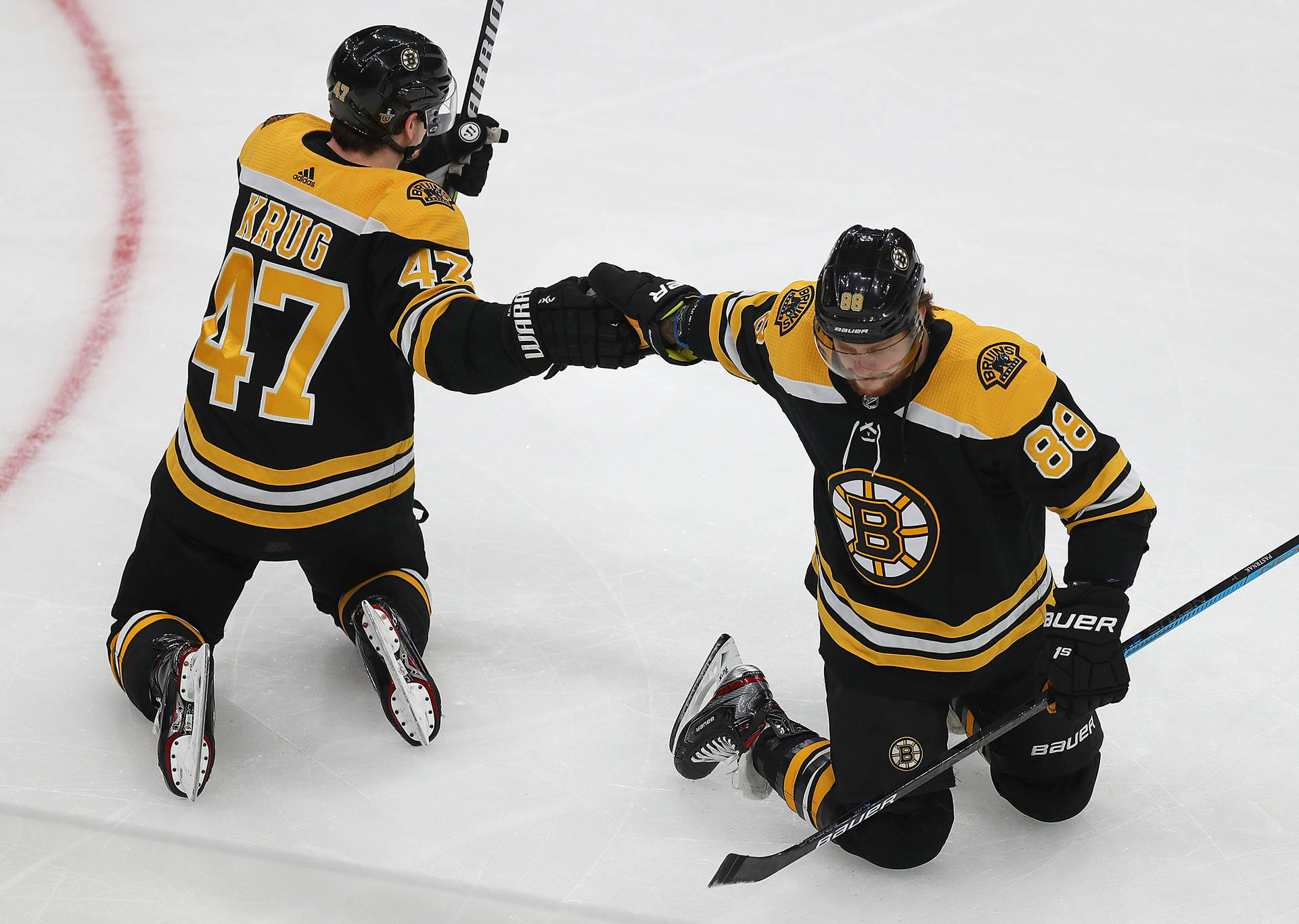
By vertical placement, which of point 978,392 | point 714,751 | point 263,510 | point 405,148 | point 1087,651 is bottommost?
point 714,751

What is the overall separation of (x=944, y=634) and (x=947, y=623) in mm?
25

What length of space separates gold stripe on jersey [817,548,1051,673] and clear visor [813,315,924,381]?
1.71 feet

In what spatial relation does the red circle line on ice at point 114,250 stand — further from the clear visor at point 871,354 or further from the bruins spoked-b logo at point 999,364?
the bruins spoked-b logo at point 999,364

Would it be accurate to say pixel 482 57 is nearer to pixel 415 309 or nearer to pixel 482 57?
pixel 482 57

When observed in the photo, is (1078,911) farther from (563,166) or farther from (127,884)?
(563,166)

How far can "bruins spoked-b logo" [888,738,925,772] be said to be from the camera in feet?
8.62

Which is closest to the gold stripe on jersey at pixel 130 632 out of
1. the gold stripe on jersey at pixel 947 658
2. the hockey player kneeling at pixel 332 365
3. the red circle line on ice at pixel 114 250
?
the hockey player kneeling at pixel 332 365

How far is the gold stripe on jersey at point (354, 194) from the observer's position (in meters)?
2.65

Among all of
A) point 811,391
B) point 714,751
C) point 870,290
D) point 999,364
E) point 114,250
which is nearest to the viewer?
point 870,290

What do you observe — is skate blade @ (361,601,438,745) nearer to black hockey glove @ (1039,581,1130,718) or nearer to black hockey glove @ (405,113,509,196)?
black hockey glove @ (405,113,509,196)

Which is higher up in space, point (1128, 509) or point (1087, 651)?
point (1128, 509)

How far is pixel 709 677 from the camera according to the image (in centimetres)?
301

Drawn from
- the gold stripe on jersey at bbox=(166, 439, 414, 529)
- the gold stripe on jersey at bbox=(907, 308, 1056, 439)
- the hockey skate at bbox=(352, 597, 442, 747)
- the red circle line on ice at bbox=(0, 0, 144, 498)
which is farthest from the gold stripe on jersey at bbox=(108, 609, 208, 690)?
the gold stripe on jersey at bbox=(907, 308, 1056, 439)

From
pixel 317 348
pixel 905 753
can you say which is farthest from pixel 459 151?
pixel 905 753
